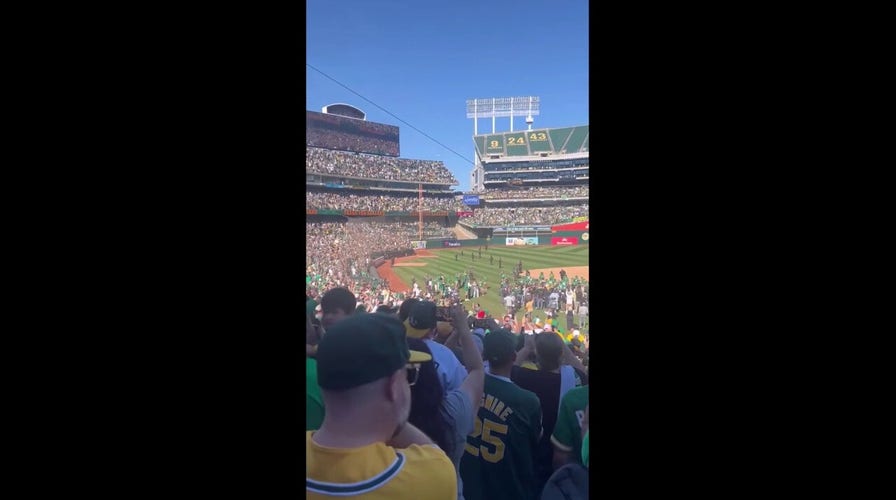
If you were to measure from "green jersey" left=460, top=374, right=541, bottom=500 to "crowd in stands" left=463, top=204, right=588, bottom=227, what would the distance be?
185 centimetres

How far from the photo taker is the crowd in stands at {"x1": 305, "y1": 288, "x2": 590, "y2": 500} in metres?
1.57

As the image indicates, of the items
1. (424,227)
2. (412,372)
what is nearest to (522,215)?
(424,227)

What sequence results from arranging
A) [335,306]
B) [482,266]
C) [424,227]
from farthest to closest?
[424,227]
[482,266]
[335,306]

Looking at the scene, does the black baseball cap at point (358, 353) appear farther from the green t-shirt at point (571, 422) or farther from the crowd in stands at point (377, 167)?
the crowd in stands at point (377, 167)

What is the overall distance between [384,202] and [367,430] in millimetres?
2940

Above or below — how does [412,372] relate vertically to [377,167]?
below

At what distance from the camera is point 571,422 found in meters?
1.90

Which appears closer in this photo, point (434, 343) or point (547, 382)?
point (547, 382)

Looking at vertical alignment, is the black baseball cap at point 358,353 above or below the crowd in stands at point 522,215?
below

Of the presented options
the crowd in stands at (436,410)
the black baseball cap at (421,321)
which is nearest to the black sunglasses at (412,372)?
the crowd in stands at (436,410)

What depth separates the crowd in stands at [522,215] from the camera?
13.8ft

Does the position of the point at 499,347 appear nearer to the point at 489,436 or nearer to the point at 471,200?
the point at 489,436

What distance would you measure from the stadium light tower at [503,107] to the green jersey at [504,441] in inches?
63.3
